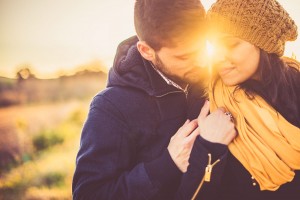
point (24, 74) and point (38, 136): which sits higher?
point (38, 136)

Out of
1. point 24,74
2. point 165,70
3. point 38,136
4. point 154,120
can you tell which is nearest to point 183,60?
point 165,70

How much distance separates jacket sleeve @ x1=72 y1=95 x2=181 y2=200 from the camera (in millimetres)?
1718

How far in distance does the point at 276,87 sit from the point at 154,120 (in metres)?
0.67

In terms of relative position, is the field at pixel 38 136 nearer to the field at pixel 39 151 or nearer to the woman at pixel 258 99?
the field at pixel 39 151

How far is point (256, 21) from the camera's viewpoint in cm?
171

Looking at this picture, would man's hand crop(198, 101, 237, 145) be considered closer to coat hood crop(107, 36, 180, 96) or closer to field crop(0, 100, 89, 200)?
coat hood crop(107, 36, 180, 96)

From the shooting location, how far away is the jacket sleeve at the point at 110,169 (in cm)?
172

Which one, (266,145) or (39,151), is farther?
(39,151)

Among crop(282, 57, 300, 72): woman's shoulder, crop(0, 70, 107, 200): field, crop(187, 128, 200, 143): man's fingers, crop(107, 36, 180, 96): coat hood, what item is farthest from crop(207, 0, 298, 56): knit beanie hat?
crop(0, 70, 107, 200): field

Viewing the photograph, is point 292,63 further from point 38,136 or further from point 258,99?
point 38,136

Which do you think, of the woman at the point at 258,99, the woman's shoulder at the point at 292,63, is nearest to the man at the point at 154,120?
the woman at the point at 258,99

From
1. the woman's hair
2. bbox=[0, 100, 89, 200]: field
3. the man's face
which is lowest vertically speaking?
bbox=[0, 100, 89, 200]: field

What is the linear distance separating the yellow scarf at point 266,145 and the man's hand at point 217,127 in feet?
0.23

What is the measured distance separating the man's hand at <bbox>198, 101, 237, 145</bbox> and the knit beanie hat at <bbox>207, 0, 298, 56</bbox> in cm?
41
